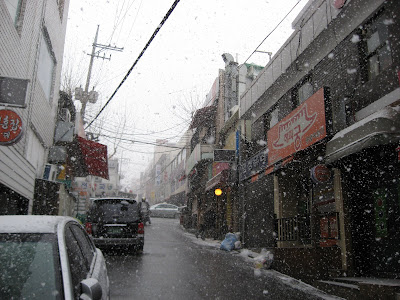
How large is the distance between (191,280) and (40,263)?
17.9 feet

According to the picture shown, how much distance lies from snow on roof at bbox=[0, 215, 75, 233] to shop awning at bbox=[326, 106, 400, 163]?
5.72 m

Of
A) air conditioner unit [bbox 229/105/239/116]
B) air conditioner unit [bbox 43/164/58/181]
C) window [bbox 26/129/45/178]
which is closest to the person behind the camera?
window [bbox 26/129/45/178]

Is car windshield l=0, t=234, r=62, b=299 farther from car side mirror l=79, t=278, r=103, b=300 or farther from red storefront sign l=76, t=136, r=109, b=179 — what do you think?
red storefront sign l=76, t=136, r=109, b=179

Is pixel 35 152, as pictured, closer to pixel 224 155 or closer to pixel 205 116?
pixel 224 155

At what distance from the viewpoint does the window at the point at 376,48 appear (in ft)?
26.5

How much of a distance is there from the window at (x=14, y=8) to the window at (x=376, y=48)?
29.3ft

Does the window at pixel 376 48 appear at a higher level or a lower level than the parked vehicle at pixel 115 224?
higher

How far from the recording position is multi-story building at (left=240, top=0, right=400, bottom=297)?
7.53m

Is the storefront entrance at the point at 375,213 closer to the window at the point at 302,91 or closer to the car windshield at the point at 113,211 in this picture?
the window at the point at 302,91

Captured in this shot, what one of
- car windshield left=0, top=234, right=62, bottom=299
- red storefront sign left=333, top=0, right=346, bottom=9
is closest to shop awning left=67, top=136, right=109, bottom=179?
red storefront sign left=333, top=0, right=346, bottom=9

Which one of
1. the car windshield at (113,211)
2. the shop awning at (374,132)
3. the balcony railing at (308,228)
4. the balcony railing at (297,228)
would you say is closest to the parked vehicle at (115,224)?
the car windshield at (113,211)

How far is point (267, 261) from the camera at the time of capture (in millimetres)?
9656

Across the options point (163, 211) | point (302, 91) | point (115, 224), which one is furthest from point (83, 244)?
point (163, 211)

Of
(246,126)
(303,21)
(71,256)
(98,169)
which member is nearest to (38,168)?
(98,169)
